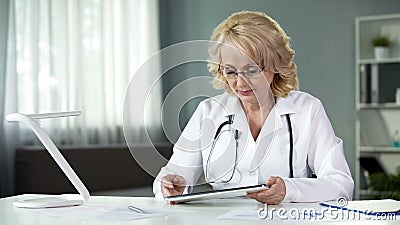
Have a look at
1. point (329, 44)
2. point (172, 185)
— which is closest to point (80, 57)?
point (329, 44)

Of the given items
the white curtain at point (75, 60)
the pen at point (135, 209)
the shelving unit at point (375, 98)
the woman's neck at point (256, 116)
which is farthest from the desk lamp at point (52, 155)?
the shelving unit at point (375, 98)

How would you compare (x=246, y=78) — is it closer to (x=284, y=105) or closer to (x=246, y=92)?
(x=246, y=92)

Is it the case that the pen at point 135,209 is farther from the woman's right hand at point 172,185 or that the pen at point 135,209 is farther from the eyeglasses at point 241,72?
the eyeglasses at point 241,72

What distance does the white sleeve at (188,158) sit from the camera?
1873 mm

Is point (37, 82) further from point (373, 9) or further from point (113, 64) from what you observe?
point (373, 9)

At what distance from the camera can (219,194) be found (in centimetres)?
161

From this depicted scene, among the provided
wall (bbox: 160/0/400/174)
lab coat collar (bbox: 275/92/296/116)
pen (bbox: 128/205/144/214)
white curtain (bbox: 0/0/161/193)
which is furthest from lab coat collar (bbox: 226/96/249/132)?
wall (bbox: 160/0/400/174)

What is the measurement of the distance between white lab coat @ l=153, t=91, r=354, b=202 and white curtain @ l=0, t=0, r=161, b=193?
2583 millimetres

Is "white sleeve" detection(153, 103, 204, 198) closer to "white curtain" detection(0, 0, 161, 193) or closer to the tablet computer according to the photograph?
the tablet computer

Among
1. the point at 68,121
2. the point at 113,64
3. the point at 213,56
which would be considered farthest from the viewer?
the point at 113,64

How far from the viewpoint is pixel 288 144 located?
1964 mm

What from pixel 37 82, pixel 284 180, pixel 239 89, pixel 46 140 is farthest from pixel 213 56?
pixel 37 82

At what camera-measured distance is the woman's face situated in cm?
170

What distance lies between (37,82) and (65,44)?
396mm
